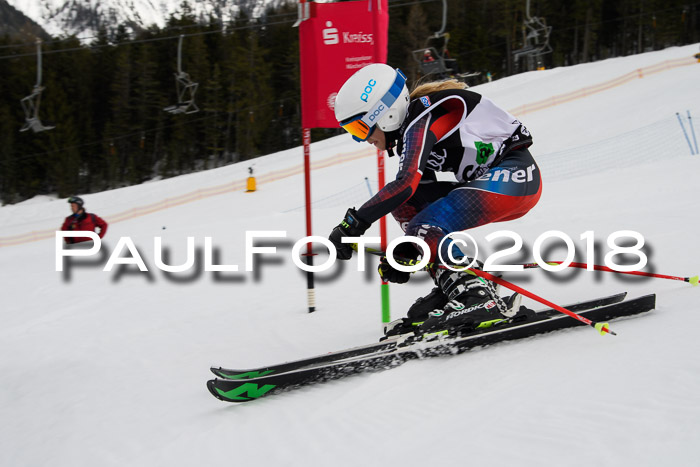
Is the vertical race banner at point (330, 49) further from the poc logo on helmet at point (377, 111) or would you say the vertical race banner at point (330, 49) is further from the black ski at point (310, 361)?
the black ski at point (310, 361)

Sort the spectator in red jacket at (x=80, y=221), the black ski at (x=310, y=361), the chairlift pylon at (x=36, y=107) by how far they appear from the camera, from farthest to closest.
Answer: the chairlift pylon at (x=36, y=107), the spectator in red jacket at (x=80, y=221), the black ski at (x=310, y=361)

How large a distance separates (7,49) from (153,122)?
48.8 ft

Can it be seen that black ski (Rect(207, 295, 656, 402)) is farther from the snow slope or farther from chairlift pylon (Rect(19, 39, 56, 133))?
chairlift pylon (Rect(19, 39, 56, 133))

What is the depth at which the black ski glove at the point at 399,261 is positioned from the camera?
285cm

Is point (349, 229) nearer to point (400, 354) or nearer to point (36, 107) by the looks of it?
point (400, 354)

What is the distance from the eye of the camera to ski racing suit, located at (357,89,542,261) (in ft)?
8.88

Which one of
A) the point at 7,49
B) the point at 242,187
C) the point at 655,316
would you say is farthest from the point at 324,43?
the point at 7,49

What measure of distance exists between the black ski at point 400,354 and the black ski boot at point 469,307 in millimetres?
54

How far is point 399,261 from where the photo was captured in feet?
9.37

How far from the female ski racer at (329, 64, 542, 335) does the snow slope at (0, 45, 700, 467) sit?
400 millimetres

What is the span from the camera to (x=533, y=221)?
641cm

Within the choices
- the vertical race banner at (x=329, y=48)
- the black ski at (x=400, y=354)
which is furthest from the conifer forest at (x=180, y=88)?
the black ski at (x=400, y=354)

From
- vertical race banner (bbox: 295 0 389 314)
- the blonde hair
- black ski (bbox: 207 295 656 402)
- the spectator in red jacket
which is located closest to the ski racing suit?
the blonde hair

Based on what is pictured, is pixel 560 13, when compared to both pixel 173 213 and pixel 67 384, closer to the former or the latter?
Result: pixel 173 213
